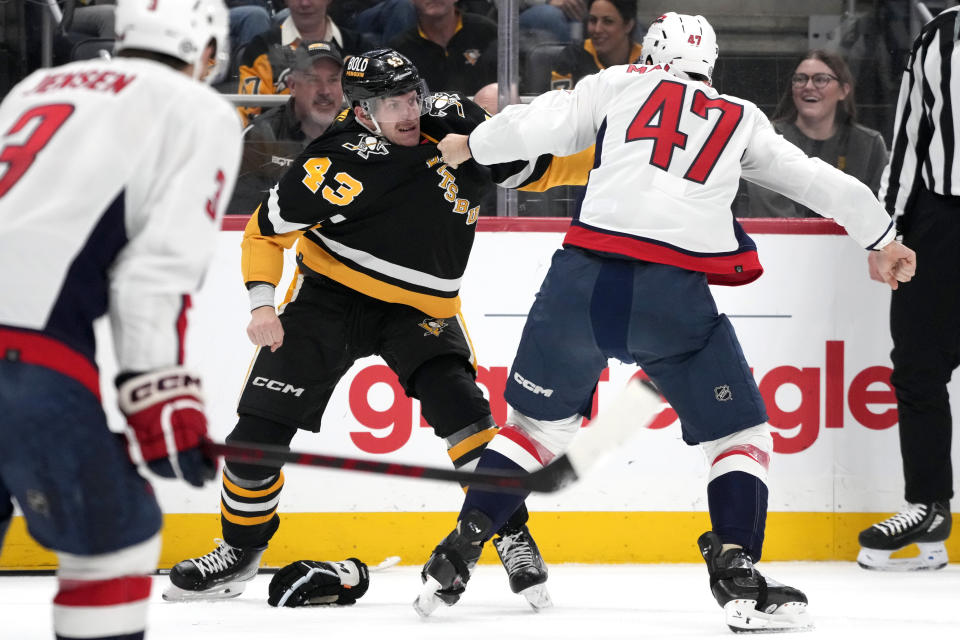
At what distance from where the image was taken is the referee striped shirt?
384 cm

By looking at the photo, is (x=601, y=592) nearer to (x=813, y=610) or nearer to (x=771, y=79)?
(x=813, y=610)

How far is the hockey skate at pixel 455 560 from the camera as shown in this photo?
9.67 ft

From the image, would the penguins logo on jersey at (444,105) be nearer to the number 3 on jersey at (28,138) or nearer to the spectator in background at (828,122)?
the spectator in background at (828,122)

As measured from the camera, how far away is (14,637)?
9.62 feet

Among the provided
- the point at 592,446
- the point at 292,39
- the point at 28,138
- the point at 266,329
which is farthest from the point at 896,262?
the point at 292,39

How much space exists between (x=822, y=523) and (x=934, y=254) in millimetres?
885

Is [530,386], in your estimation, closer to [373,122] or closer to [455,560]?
[455,560]

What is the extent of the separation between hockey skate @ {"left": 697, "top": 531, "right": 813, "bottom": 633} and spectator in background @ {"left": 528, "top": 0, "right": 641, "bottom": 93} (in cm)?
188

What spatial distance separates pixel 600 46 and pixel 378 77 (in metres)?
1.34

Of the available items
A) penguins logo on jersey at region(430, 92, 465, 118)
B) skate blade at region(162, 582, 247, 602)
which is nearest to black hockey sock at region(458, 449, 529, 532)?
skate blade at region(162, 582, 247, 602)

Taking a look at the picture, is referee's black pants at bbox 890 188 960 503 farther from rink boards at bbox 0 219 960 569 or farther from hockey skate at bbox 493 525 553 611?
hockey skate at bbox 493 525 553 611

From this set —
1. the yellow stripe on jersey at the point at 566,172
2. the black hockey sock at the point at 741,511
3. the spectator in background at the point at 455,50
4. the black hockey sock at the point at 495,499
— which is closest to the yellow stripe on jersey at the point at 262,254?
the yellow stripe on jersey at the point at 566,172

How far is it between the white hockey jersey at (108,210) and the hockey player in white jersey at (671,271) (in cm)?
128

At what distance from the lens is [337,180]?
322cm
